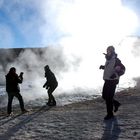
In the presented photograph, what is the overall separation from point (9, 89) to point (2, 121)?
2.81 m

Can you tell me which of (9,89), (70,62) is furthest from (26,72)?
(9,89)

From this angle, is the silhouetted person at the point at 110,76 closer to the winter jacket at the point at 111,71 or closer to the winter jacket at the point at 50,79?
the winter jacket at the point at 111,71

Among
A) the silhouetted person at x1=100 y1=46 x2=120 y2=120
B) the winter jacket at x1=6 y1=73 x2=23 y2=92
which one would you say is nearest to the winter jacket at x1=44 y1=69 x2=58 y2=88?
the winter jacket at x1=6 y1=73 x2=23 y2=92

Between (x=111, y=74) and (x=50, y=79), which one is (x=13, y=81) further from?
(x=111, y=74)

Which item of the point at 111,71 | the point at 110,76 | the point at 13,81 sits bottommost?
the point at 13,81

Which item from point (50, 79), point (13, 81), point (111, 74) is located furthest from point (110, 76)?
point (50, 79)

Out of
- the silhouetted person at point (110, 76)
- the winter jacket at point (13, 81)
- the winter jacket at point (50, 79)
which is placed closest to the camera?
the silhouetted person at point (110, 76)

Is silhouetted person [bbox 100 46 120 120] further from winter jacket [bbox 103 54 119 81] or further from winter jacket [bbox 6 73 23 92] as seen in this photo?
winter jacket [bbox 6 73 23 92]

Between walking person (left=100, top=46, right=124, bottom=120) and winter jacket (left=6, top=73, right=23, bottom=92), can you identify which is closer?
walking person (left=100, top=46, right=124, bottom=120)

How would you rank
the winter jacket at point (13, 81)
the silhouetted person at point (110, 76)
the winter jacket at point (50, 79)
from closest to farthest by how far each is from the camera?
the silhouetted person at point (110, 76), the winter jacket at point (13, 81), the winter jacket at point (50, 79)

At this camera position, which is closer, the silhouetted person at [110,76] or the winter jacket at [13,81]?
the silhouetted person at [110,76]

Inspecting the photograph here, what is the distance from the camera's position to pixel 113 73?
1103 cm

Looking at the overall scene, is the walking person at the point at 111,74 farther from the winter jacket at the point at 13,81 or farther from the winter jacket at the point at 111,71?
the winter jacket at the point at 13,81

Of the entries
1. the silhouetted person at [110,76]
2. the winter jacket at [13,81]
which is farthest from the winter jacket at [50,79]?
the silhouetted person at [110,76]
